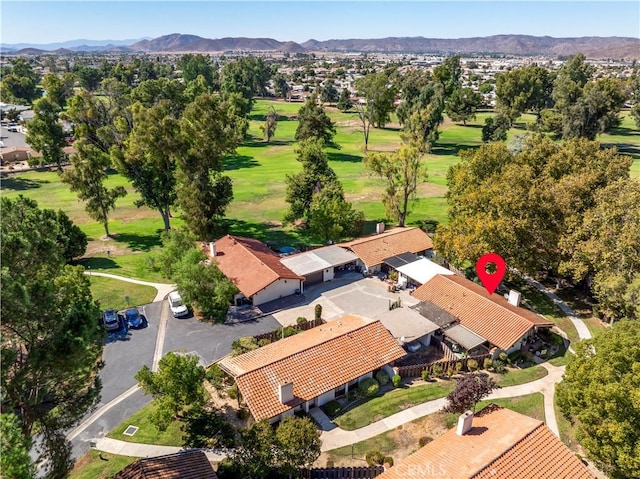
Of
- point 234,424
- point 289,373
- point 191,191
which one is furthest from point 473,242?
point 191,191

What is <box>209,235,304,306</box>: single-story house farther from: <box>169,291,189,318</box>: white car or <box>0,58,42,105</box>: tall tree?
<box>0,58,42,105</box>: tall tree

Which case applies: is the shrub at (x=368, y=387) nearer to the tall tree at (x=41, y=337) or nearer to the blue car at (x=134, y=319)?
the tall tree at (x=41, y=337)

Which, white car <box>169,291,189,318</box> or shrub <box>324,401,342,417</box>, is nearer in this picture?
shrub <box>324,401,342,417</box>

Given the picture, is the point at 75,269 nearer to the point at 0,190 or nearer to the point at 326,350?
the point at 326,350

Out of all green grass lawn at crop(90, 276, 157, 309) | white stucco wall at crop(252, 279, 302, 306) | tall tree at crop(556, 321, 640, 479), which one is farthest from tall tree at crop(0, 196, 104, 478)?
tall tree at crop(556, 321, 640, 479)

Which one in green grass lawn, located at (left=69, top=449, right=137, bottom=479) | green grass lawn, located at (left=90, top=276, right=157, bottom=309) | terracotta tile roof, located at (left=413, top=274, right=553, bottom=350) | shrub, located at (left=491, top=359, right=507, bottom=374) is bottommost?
green grass lawn, located at (left=69, top=449, right=137, bottom=479)

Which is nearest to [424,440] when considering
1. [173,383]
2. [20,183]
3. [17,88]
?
[173,383]
